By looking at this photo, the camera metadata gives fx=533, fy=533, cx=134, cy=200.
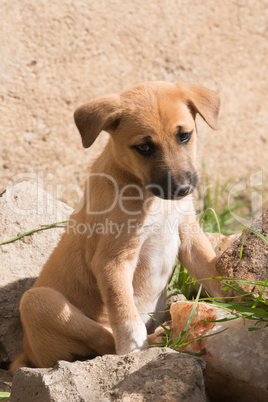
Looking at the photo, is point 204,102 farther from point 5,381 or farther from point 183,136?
point 5,381

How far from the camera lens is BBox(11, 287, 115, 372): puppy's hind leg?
359 centimetres

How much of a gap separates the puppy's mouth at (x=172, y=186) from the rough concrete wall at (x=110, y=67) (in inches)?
109

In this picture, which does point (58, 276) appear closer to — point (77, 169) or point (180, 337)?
point (180, 337)

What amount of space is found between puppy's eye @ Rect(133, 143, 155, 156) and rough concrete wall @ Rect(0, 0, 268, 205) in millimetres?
2611

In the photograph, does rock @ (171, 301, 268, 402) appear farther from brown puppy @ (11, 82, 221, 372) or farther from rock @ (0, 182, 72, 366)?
rock @ (0, 182, 72, 366)

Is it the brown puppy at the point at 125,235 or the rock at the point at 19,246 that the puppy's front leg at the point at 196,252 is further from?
the rock at the point at 19,246

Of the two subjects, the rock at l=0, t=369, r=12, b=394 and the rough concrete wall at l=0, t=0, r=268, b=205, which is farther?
the rough concrete wall at l=0, t=0, r=268, b=205

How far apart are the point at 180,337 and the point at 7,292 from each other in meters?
1.79

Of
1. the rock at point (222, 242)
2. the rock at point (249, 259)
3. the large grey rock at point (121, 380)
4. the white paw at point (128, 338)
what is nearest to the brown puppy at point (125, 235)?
the white paw at point (128, 338)

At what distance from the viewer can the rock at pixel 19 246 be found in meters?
4.38

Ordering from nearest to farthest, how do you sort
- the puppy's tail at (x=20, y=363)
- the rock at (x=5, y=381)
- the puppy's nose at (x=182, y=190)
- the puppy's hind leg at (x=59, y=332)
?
the puppy's nose at (x=182, y=190), the puppy's hind leg at (x=59, y=332), the rock at (x=5, y=381), the puppy's tail at (x=20, y=363)

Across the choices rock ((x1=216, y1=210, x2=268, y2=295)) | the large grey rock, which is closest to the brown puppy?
rock ((x1=216, y1=210, x2=268, y2=295))

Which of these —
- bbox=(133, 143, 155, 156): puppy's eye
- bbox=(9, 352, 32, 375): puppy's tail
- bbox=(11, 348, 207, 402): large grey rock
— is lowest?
bbox=(9, 352, 32, 375): puppy's tail

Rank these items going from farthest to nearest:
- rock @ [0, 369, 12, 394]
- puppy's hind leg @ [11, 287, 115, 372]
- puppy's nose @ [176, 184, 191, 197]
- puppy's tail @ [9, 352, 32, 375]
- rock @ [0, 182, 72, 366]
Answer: rock @ [0, 182, 72, 366], puppy's tail @ [9, 352, 32, 375], rock @ [0, 369, 12, 394], puppy's hind leg @ [11, 287, 115, 372], puppy's nose @ [176, 184, 191, 197]
